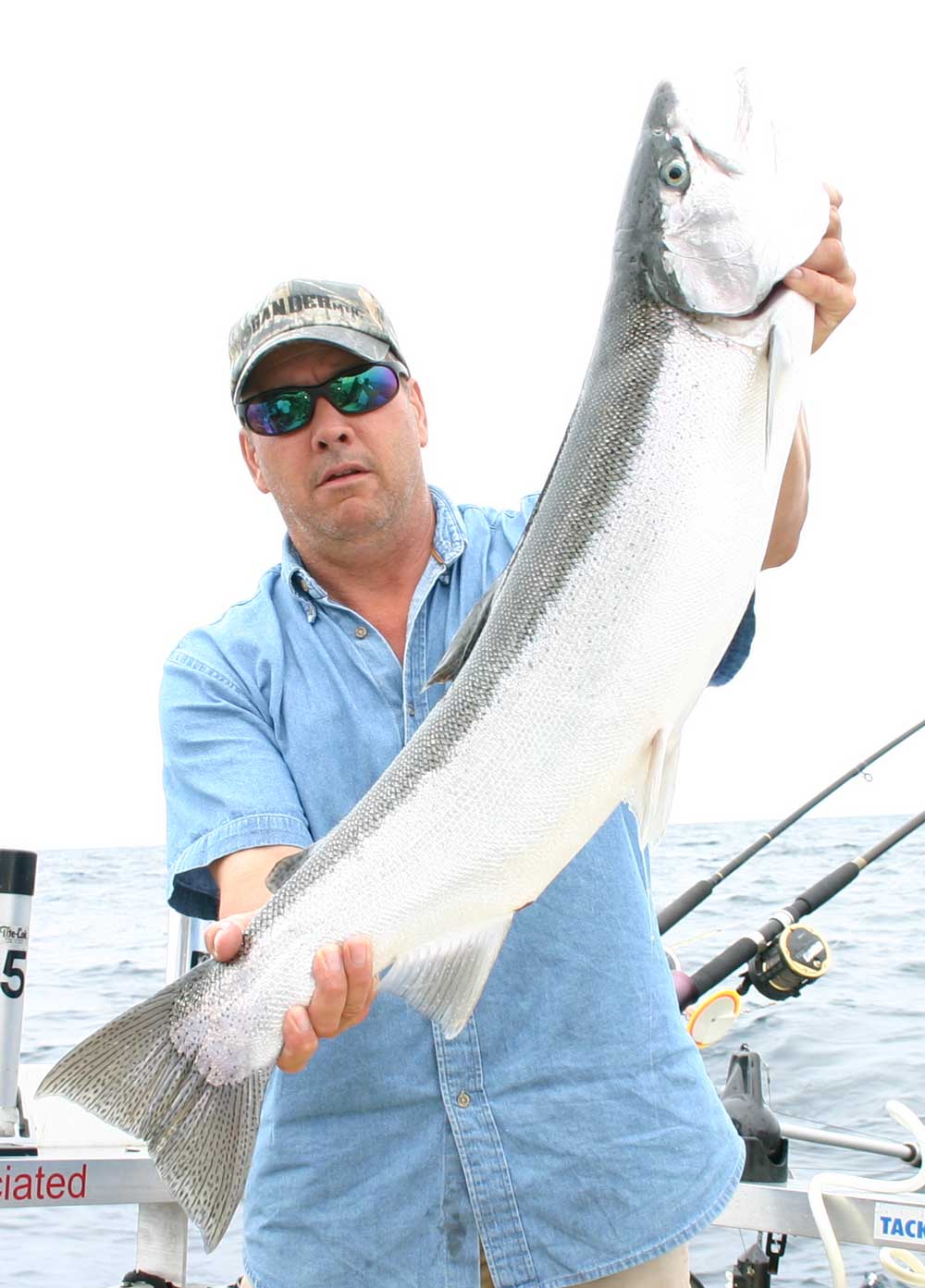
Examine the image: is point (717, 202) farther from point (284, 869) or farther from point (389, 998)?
point (389, 998)

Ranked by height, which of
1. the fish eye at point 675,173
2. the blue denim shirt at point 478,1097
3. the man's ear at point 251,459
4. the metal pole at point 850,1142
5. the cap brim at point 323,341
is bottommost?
the metal pole at point 850,1142

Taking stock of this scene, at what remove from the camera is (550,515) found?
2260mm

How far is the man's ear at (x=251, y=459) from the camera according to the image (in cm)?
317

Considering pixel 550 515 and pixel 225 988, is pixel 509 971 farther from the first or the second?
pixel 550 515

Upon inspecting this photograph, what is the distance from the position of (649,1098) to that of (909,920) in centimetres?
1600

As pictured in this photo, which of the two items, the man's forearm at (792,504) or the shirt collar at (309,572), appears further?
the shirt collar at (309,572)

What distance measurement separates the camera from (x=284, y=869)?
2395 mm

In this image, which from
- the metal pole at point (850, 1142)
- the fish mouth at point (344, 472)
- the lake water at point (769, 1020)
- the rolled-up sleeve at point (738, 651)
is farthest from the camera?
the lake water at point (769, 1020)

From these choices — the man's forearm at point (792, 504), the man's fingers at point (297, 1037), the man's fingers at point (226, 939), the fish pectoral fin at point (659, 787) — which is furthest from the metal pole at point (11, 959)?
the man's forearm at point (792, 504)

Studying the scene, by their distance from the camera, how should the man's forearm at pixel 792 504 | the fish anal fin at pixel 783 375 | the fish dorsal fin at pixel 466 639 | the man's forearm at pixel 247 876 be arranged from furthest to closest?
the man's forearm at pixel 247 876, the man's forearm at pixel 792 504, the fish dorsal fin at pixel 466 639, the fish anal fin at pixel 783 375

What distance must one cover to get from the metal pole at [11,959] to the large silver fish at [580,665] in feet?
5.01

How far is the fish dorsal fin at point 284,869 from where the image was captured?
7.78 feet

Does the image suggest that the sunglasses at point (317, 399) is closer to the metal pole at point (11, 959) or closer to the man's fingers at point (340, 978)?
the man's fingers at point (340, 978)

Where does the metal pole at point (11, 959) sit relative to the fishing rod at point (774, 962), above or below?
above
